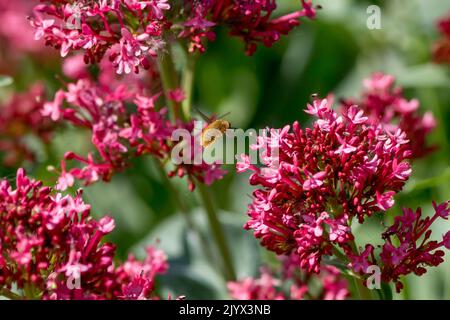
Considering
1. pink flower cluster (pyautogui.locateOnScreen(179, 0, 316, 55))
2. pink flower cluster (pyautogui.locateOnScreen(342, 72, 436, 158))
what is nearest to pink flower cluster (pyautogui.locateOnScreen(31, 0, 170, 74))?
pink flower cluster (pyautogui.locateOnScreen(179, 0, 316, 55))

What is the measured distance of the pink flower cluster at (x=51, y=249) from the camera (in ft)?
6.88

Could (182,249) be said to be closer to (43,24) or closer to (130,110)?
(130,110)

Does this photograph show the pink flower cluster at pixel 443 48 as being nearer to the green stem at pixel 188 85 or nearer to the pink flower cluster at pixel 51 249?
the green stem at pixel 188 85

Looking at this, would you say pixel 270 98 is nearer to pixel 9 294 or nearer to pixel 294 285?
pixel 294 285

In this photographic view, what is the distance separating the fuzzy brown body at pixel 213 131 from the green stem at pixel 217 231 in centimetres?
37

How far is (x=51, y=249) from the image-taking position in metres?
2.13

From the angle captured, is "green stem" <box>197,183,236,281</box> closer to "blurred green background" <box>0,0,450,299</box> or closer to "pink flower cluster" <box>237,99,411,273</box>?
"blurred green background" <box>0,0,450,299</box>

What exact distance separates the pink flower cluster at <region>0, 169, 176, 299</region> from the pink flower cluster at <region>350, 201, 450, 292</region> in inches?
24.4

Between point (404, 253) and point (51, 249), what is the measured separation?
94 cm

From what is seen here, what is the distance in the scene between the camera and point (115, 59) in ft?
7.52

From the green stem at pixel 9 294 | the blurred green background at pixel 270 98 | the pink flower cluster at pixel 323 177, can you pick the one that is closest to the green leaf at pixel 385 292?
the pink flower cluster at pixel 323 177

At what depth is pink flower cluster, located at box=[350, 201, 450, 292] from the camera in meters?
2.12
